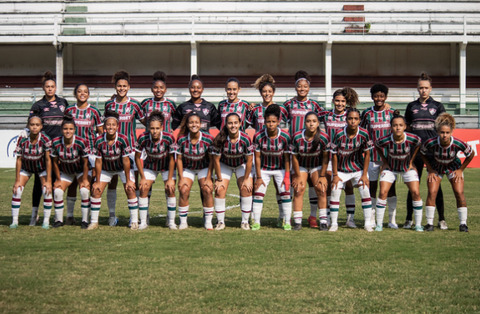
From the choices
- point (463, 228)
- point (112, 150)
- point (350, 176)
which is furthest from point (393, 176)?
point (112, 150)

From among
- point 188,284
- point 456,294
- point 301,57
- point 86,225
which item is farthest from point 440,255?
point 301,57

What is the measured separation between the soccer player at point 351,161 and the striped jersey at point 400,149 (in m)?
0.22

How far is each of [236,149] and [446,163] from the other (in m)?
2.79

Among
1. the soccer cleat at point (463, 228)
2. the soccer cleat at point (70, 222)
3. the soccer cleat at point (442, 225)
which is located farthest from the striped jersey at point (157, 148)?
the soccer cleat at point (463, 228)

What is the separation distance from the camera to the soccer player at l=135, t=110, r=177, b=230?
7.29 meters

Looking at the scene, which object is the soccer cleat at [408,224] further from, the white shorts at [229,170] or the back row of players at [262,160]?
the white shorts at [229,170]

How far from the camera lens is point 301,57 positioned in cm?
2883

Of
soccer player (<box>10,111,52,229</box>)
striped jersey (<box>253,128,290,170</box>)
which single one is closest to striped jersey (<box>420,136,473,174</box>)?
striped jersey (<box>253,128,290,170</box>)

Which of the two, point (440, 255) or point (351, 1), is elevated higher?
point (351, 1)

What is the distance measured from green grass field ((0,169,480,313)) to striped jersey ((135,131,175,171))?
87 centimetres

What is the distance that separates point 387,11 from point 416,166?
22.0 meters

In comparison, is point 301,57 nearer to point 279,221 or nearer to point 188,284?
point 279,221

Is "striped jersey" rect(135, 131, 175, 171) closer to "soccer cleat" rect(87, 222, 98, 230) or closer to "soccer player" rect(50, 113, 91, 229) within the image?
"soccer player" rect(50, 113, 91, 229)

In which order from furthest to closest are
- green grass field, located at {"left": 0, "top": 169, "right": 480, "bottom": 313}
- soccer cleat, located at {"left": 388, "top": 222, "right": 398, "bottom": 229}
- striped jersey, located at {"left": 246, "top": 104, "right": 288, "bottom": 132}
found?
striped jersey, located at {"left": 246, "top": 104, "right": 288, "bottom": 132} < soccer cleat, located at {"left": 388, "top": 222, "right": 398, "bottom": 229} < green grass field, located at {"left": 0, "top": 169, "right": 480, "bottom": 313}
